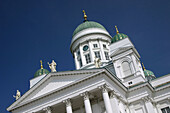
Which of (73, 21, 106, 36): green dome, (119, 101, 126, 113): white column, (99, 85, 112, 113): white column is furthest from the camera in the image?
(73, 21, 106, 36): green dome

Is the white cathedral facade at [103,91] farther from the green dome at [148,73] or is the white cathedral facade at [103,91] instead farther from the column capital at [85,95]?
the green dome at [148,73]

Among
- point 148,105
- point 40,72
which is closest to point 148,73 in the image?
point 40,72

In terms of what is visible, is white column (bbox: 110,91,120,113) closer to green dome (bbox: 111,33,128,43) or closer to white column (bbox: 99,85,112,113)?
white column (bbox: 99,85,112,113)

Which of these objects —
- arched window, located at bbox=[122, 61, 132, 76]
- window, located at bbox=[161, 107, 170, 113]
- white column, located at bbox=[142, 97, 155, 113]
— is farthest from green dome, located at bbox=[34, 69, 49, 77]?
window, located at bbox=[161, 107, 170, 113]

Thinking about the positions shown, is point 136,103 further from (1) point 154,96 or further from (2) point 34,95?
(2) point 34,95

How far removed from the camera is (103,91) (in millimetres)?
26203

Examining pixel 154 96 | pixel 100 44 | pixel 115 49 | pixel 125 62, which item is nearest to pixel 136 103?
pixel 154 96

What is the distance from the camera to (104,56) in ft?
143

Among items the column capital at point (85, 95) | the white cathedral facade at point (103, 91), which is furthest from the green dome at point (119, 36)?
the column capital at point (85, 95)

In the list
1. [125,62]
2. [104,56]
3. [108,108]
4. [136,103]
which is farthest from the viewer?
[104,56]

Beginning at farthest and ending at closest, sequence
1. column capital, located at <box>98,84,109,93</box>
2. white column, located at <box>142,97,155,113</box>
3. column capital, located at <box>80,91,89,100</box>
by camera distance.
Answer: white column, located at <box>142,97,155,113</box> < column capital, located at <box>80,91,89,100</box> < column capital, located at <box>98,84,109,93</box>

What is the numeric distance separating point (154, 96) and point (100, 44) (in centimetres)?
1557

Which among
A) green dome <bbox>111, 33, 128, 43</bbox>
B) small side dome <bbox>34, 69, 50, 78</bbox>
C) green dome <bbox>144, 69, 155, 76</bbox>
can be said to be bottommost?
small side dome <bbox>34, 69, 50, 78</bbox>

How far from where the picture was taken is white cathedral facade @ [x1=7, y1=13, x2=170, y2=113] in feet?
89.1
